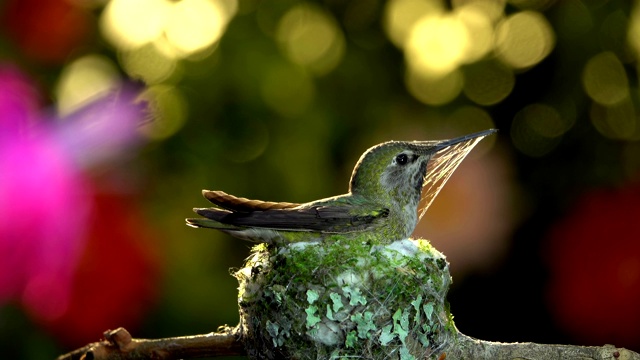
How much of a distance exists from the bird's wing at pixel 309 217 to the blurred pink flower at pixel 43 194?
3.47ft

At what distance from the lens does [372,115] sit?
623 centimetres

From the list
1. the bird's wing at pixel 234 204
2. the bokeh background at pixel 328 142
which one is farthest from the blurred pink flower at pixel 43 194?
the bird's wing at pixel 234 204

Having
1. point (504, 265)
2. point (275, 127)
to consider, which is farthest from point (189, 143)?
point (504, 265)

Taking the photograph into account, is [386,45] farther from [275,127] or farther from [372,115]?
[275,127]

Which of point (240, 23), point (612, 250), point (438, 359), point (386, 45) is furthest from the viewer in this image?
point (386, 45)

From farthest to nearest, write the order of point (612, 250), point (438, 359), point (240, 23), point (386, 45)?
1. point (386, 45)
2. point (240, 23)
3. point (612, 250)
4. point (438, 359)

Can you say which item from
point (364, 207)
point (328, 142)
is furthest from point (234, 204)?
point (328, 142)

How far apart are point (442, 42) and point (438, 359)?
11.3ft

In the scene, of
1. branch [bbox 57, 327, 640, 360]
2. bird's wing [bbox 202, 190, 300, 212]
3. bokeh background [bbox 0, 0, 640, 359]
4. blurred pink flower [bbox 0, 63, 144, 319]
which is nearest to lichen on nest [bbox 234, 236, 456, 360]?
branch [bbox 57, 327, 640, 360]

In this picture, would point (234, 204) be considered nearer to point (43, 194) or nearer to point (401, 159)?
point (401, 159)

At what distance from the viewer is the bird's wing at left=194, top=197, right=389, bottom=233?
325 centimetres

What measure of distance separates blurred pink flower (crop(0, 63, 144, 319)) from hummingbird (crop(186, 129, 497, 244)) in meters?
1.04

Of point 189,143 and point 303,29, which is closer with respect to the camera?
point 189,143

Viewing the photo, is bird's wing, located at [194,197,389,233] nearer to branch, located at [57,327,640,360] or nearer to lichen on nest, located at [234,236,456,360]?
lichen on nest, located at [234,236,456,360]
